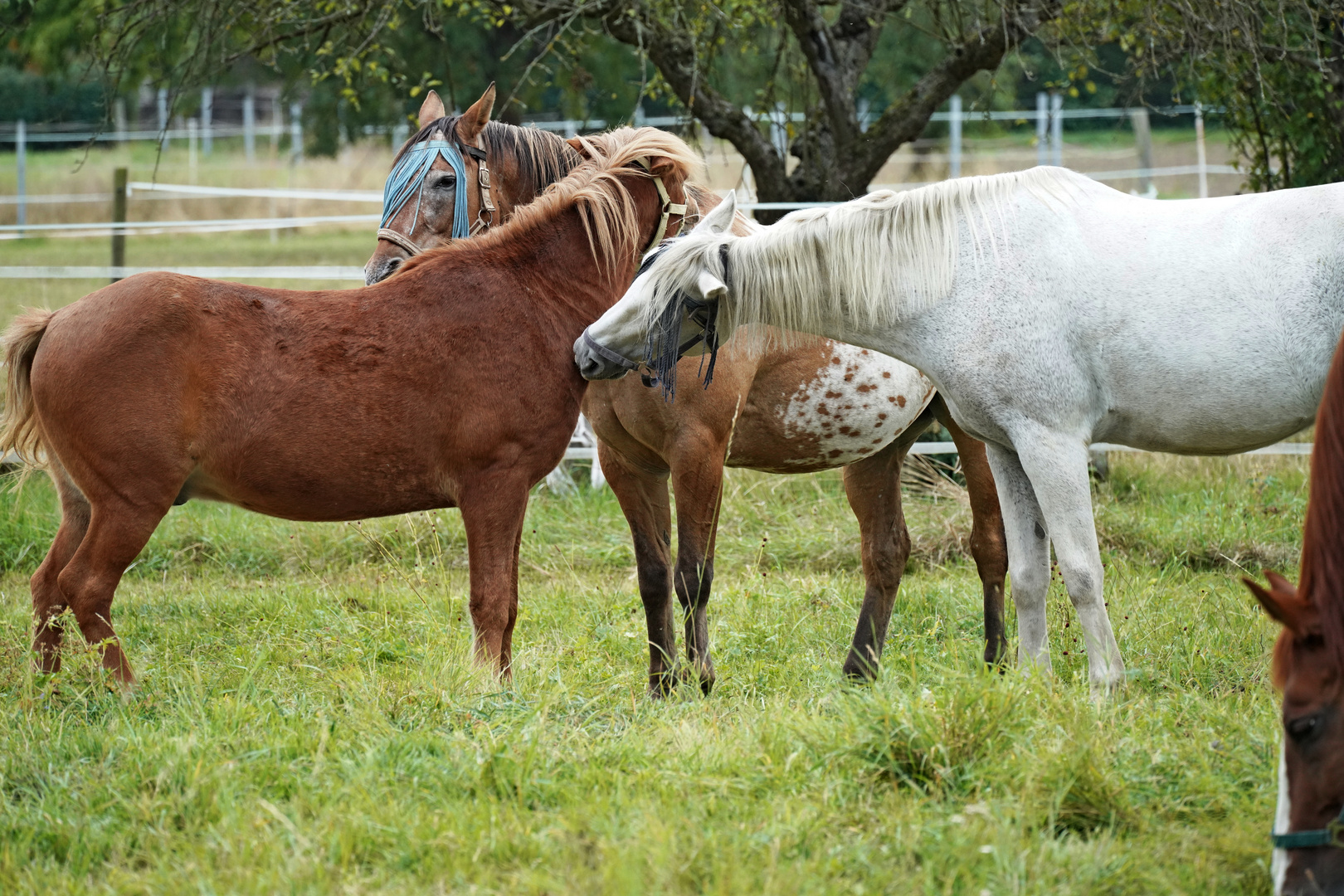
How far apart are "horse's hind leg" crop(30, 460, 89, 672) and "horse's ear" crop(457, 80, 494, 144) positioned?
71.8 inches

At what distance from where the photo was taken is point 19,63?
13680 mm

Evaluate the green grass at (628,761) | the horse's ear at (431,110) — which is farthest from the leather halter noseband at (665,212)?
the green grass at (628,761)

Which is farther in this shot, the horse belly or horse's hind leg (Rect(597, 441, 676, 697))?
the horse belly

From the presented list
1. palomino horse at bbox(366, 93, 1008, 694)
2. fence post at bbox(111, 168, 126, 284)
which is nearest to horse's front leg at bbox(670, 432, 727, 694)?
palomino horse at bbox(366, 93, 1008, 694)

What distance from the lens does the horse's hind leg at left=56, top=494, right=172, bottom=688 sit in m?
3.29

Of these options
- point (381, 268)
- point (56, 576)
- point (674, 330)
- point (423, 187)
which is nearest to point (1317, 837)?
point (674, 330)

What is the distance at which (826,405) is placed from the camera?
418 centimetres

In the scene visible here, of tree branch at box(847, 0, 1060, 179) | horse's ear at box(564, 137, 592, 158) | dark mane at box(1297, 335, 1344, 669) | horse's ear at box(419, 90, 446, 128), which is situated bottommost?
dark mane at box(1297, 335, 1344, 669)

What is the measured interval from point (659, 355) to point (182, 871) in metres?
1.84

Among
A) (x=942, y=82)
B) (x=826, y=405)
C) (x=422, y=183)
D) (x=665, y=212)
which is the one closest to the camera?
(x=665, y=212)

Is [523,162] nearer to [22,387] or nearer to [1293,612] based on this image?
[22,387]

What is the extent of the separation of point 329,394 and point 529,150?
1376 mm

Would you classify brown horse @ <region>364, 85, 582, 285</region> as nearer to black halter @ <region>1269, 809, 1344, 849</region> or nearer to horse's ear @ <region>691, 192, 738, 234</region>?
horse's ear @ <region>691, 192, 738, 234</region>

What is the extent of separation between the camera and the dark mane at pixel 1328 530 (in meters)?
2.11
